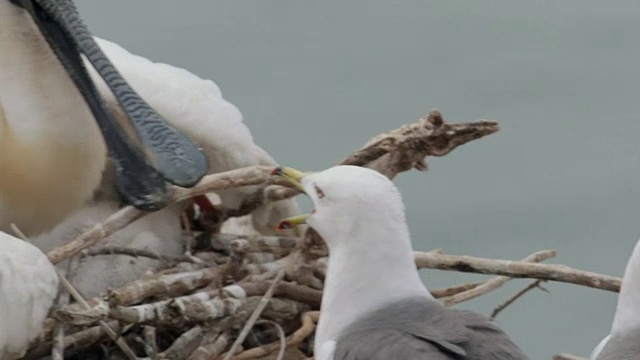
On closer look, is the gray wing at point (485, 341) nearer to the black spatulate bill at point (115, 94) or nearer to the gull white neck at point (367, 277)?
the gull white neck at point (367, 277)

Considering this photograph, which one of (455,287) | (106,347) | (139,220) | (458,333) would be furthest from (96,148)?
(458,333)

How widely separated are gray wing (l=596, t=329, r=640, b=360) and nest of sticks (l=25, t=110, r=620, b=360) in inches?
44.6

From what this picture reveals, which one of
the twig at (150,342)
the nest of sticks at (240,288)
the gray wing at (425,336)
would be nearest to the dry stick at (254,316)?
the nest of sticks at (240,288)

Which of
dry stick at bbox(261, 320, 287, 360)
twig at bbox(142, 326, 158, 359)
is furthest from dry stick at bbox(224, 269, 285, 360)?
twig at bbox(142, 326, 158, 359)

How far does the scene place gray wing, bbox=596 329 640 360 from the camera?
5.62 meters

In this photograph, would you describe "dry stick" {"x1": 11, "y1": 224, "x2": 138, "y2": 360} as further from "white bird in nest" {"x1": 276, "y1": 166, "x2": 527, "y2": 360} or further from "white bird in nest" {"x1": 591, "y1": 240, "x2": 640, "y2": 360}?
"white bird in nest" {"x1": 591, "y1": 240, "x2": 640, "y2": 360}

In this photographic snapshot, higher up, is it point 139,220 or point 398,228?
point 398,228

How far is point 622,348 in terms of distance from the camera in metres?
5.70

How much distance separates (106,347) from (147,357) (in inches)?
8.1

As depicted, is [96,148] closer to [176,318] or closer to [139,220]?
[139,220]

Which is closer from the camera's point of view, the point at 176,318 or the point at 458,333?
the point at 458,333

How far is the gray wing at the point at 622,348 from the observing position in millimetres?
5621

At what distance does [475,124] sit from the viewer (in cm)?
700

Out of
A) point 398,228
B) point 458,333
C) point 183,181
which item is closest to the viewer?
point 458,333
